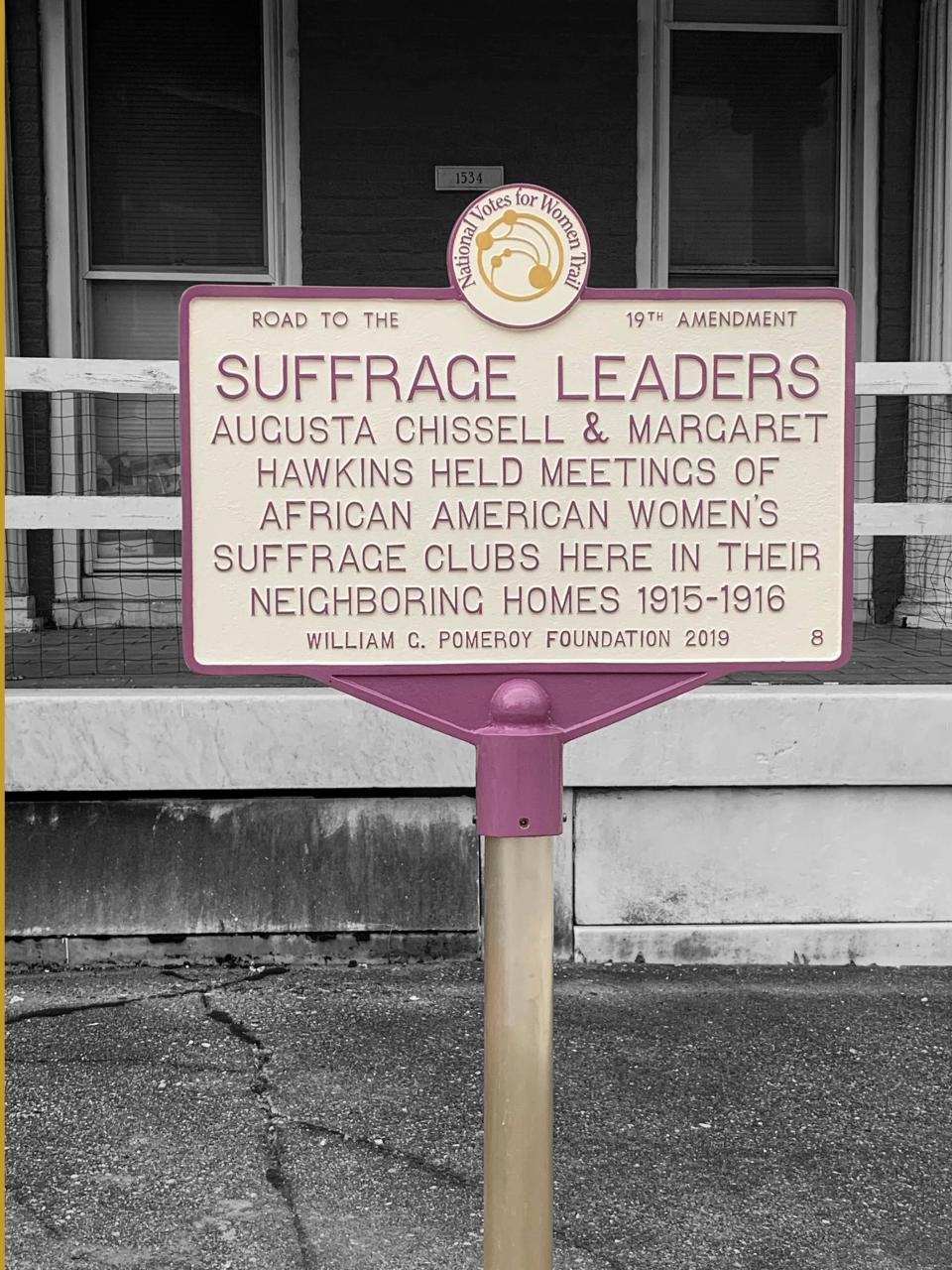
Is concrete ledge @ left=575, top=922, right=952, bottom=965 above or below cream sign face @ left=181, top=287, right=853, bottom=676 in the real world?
below

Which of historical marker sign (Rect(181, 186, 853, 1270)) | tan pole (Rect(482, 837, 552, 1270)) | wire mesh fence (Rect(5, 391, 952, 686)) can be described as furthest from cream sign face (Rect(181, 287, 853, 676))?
wire mesh fence (Rect(5, 391, 952, 686))

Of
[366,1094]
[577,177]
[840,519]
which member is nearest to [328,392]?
[840,519]

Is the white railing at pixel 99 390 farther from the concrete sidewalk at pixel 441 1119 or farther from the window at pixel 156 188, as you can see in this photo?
the window at pixel 156 188

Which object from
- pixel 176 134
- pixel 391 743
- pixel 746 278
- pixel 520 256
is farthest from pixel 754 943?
pixel 176 134

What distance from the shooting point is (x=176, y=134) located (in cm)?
691

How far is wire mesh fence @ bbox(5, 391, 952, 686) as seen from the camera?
19.0 ft

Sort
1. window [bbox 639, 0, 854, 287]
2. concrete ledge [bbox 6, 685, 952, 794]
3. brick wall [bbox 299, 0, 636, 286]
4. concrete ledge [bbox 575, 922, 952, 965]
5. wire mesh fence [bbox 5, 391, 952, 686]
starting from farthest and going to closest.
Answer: window [bbox 639, 0, 854, 287] < brick wall [bbox 299, 0, 636, 286] < wire mesh fence [bbox 5, 391, 952, 686] < concrete ledge [bbox 575, 922, 952, 965] < concrete ledge [bbox 6, 685, 952, 794]

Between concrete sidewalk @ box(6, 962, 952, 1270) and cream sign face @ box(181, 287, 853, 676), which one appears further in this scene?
concrete sidewalk @ box(6, 962, 952, 1270)

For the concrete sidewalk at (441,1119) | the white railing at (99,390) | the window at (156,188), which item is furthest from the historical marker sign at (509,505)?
the window at (156,188)

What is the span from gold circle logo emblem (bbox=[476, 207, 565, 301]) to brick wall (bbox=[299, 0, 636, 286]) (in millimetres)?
4899

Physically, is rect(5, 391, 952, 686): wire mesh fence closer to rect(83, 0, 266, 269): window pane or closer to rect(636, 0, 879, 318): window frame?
rect(83, 0, 266, 269): window pane

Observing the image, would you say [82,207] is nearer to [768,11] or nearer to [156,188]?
[156,188]

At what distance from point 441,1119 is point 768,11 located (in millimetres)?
5899

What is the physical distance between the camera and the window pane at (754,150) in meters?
7.06
